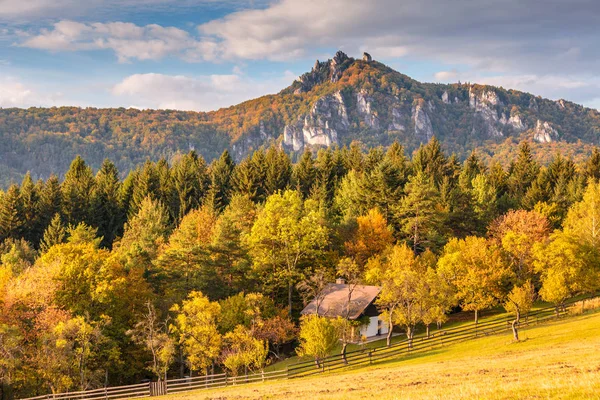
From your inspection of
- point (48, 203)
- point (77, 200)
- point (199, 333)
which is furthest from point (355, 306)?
point (48, 203)

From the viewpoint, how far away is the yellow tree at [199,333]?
48969 millimetres

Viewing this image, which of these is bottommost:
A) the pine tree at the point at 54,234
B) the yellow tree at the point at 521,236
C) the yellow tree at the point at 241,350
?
the yellow tree at the point at 241,350

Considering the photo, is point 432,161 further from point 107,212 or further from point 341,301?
point 107,212

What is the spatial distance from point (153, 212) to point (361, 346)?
42.9 meters

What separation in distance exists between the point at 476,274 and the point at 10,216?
71199mm

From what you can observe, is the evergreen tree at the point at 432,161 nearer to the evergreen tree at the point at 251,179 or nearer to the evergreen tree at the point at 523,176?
the evergreen tree at the point at 523,176

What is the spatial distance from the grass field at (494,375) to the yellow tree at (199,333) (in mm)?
11949

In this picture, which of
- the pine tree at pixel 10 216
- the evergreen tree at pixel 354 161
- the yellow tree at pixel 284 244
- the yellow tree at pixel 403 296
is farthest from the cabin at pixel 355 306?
the pine tree at pixel 10 216

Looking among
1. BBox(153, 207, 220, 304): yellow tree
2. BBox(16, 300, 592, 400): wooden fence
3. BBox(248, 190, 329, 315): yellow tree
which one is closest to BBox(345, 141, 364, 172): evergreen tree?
BBox(248, 190, 329, 315): yellow tree

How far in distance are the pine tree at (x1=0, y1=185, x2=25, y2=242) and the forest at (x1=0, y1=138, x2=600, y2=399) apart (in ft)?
0.91

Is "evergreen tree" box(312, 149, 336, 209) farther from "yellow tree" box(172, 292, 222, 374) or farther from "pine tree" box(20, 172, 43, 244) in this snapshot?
"pine tree" box(20, 172, 43, 244)

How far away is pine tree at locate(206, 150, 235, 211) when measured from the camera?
95938mm

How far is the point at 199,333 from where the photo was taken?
162 ft

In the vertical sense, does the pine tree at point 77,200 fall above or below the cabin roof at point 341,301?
above
